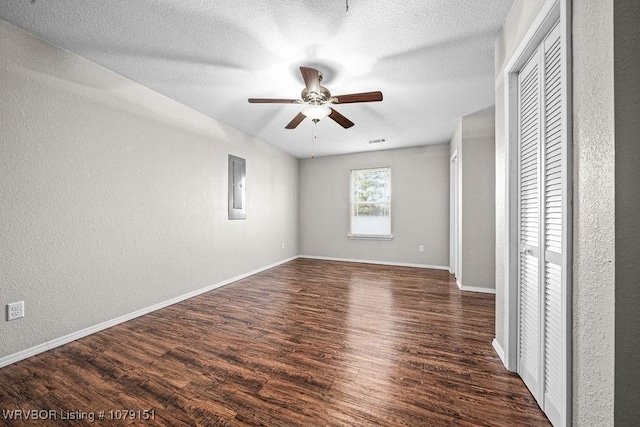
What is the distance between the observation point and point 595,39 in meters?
0.89

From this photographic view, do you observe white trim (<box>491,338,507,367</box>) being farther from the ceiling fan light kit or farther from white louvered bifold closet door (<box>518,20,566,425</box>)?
the ceiling fan light kit

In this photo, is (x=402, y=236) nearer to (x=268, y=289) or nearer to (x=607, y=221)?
(x=268, y=289)

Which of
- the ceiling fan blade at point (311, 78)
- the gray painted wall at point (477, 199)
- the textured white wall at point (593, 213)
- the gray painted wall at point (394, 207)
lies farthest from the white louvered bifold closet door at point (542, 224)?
the gray painted wall at point (394, 207)

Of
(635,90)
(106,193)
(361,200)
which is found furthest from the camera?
(361,200)

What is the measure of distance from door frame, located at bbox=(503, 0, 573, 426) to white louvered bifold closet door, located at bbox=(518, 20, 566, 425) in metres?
0.03

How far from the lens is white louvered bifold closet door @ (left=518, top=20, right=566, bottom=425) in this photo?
4.17ft

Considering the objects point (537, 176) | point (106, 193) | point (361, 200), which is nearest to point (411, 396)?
point (537, 176)

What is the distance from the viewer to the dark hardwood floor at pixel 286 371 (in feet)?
4.61

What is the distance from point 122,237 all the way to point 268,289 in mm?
1938

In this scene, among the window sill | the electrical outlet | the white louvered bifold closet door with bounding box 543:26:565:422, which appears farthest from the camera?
the window sill

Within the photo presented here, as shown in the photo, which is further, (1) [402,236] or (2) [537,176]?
(1) [402,236]

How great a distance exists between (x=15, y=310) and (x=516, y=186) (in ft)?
12.4

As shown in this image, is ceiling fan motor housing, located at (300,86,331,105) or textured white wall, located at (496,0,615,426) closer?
textured white wall, located at (496,0,615,426)

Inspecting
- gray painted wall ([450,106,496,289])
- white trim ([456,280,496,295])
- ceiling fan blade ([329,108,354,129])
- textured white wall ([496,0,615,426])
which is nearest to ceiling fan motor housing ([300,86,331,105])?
ceiling fan blade ([329,108,354,129])
